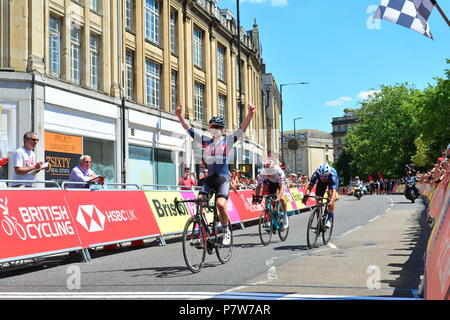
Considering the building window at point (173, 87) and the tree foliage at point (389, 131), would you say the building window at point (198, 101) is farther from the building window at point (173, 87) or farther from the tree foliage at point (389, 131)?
the tree foliage at point (389, 131)

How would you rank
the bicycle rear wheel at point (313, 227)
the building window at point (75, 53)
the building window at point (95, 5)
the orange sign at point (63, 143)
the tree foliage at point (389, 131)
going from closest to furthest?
the bicycle rear wheel at point (313, 227) < the orange sign at point (63, 143) < the building window at point (75, 53) < the building window at point (95, 5) < the tree foliage at point (389, 131)

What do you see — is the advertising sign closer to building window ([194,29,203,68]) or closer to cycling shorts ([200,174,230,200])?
cycling shorts ([200,174,230,200])

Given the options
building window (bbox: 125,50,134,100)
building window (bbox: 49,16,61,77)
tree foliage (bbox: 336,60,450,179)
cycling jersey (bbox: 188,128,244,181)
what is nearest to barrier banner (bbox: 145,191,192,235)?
cycling jersey (bbox: 188,128,244,181)

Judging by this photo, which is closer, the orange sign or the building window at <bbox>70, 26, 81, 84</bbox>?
the orange sign

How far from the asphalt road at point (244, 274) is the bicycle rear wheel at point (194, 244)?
0.20m

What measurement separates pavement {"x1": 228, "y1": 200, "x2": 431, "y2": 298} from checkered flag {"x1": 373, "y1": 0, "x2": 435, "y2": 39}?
3.49 metres

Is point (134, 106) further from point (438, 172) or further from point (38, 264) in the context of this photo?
point (38, 264)

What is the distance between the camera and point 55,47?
66.7 ft

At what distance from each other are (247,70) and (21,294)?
42.3 metres

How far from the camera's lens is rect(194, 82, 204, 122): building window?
34.2 meters

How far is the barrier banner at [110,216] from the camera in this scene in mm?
9273

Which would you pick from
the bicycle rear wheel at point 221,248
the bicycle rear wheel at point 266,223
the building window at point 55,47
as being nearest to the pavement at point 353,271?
the bicycle rear wheel at point 221,248
